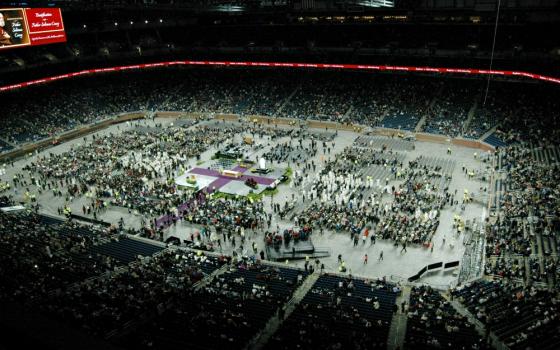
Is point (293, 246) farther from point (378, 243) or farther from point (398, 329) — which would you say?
point (398, 329)

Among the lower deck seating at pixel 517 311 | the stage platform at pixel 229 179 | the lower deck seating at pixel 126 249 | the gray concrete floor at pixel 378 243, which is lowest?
the gray concrete floor at pixel 378 243

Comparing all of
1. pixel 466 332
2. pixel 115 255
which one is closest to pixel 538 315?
Answer: pixel 466 332

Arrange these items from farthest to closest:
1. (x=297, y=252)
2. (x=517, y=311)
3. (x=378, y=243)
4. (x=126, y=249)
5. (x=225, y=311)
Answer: (x=378, y=243), (x=297, y=252), (x=126, y=249), (x=225, y=311), (x=517, y=311)

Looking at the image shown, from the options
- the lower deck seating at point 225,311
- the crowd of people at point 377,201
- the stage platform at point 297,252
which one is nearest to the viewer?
the lower deck seating at point 225,311

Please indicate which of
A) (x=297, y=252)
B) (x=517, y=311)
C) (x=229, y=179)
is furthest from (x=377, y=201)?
(x=517, y=311)

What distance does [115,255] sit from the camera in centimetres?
2792

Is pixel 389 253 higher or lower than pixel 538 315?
lower

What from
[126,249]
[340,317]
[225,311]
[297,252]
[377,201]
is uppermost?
[225,311]

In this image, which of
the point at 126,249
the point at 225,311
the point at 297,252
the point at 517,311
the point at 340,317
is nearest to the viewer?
the point at 517,311

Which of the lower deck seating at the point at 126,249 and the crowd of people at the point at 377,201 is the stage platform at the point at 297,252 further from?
the lower deck seating at the point at 126,249

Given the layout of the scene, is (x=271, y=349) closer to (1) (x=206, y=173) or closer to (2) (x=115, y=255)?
(2) (x=115, y=255)

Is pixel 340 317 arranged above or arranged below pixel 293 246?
above

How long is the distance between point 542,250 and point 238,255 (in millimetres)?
19029

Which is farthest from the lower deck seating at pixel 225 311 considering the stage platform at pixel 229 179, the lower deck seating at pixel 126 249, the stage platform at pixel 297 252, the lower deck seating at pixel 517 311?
the stage platform at pixel 229 179
